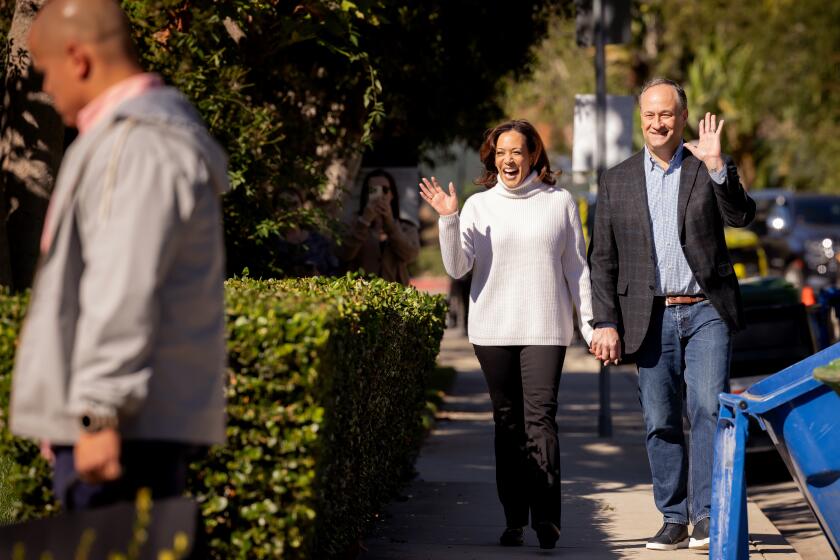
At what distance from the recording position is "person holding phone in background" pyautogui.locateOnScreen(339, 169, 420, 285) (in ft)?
34.7

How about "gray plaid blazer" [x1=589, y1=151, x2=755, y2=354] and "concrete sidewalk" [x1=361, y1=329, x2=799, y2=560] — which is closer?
"gray plaid blazer" [x1=589, y1=151, x2=755, y2=354]

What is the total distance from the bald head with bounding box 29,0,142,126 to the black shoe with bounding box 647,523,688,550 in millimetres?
4127

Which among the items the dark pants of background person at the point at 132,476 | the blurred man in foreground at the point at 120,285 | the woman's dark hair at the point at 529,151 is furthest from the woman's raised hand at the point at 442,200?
the dark pants of background person at the point at 132,476

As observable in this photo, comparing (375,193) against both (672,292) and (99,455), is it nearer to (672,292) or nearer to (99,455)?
(672,292)

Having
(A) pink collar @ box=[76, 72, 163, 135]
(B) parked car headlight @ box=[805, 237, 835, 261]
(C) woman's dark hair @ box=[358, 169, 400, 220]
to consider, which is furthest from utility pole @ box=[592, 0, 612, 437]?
(B) parked car headlight @ box=[805, 237, 835, 261]

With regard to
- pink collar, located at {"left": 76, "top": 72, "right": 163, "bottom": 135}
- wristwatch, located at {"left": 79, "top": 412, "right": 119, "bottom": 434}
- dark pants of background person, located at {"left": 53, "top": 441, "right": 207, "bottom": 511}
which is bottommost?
dark pants of background person, located at {"left": 53, "top": 441, "right": 207, "bottom": 511}

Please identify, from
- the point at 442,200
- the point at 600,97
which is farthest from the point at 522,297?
the point at 600,97

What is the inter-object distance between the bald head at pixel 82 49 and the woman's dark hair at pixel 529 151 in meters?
3.66

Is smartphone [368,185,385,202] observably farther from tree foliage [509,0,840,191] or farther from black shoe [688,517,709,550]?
tree foliage [509,0,840,191]

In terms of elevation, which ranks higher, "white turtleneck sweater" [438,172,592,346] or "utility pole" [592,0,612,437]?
"utility pole" [592,0,612,437]

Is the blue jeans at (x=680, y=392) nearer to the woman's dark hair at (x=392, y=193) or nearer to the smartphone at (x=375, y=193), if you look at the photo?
the smartphone at (x=375, y=193)

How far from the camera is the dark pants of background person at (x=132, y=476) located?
354cm

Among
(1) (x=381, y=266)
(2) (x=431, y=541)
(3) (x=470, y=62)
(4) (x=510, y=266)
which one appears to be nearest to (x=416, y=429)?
(2) (x=431, y=541)

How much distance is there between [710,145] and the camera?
6641 mm
